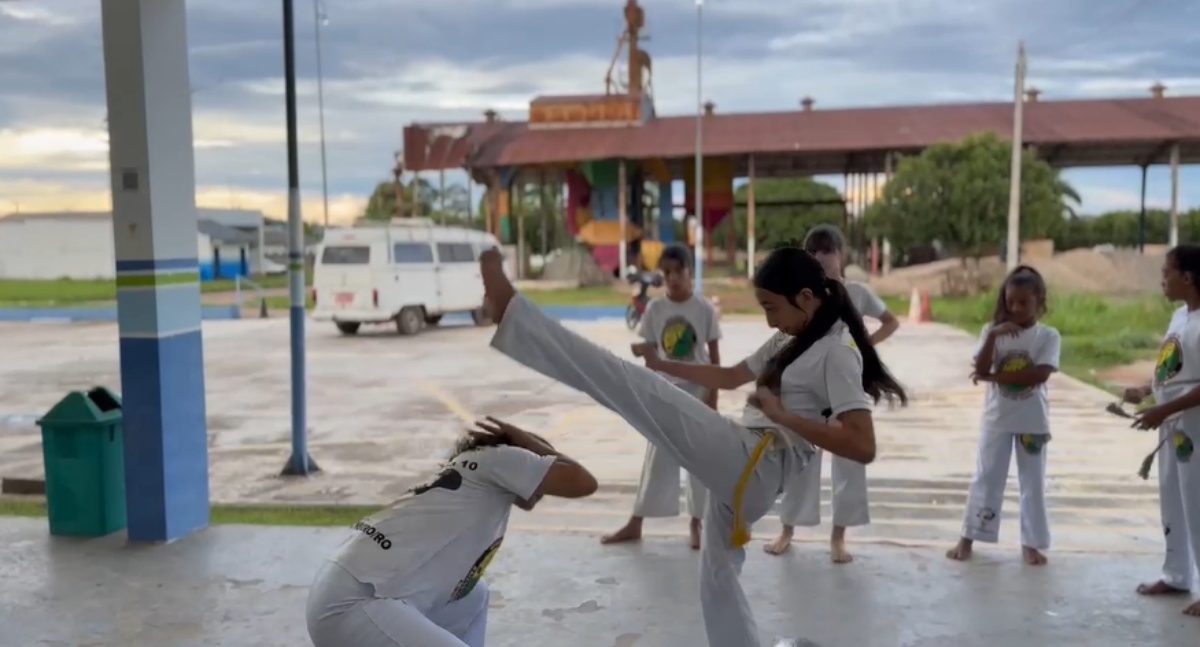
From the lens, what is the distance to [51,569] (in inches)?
174

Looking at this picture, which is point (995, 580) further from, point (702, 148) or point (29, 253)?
point (29, 253)

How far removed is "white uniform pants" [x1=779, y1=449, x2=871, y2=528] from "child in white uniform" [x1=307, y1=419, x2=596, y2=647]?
230 centimetres

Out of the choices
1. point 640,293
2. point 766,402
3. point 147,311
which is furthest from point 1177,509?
point 640,293

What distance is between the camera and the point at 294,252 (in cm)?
636

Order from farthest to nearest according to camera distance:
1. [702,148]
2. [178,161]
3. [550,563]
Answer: [702,148]
[178,161]
[550,563]

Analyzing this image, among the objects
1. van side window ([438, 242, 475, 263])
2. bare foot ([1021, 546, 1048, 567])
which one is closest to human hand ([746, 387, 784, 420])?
bare foot ([1021, 546, 1048, 567])

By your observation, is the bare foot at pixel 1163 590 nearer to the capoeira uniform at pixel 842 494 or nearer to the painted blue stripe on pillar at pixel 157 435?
the capoeira uniform at pixel 842 494

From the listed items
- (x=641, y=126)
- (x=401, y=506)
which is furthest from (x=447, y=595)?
(x=641, y=126)

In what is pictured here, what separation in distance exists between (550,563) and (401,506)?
2162mm

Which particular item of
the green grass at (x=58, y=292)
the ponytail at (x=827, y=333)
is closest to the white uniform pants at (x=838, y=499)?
the ponytail at (x=827, y=333)

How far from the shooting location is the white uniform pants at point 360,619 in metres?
2.25

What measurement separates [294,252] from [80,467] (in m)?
1.98

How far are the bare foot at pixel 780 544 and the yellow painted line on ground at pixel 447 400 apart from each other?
13.2 feet

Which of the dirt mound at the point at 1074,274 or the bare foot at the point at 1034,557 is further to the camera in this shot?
the dirt mound at the point at 1074,274
